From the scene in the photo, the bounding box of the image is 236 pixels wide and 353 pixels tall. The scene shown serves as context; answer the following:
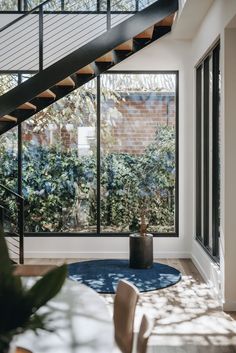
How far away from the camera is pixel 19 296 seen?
4.25 feet

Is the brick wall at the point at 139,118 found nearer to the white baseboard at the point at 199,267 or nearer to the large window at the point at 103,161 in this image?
the large window at the point at 103,161

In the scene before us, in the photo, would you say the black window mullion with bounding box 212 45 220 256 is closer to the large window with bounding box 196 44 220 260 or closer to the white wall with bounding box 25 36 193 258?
the large window with bounding box 196 44 220 260

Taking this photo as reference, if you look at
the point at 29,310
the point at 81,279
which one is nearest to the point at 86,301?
the point at 29,310

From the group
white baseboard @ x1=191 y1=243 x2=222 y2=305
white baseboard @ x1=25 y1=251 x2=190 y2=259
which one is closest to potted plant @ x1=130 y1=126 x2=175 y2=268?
white baseboard @ x1=25 y1=251 x2=190 y2=259

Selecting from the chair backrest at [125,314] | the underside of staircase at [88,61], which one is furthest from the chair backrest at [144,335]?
the underside of staircase at [88,61]

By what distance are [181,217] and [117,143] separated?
1.50m

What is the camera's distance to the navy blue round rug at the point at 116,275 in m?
6.09

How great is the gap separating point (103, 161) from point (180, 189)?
1.25m

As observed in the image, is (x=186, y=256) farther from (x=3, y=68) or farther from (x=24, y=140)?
(x=3, y=68)

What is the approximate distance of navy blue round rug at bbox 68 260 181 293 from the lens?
6086 millimetres

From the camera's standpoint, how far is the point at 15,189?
7973mm

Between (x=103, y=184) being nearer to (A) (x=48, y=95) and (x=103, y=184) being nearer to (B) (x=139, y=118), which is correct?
(B) (x=139, y=118)


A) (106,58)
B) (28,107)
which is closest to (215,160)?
(106,58)

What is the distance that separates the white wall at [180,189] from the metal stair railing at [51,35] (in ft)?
2.18
